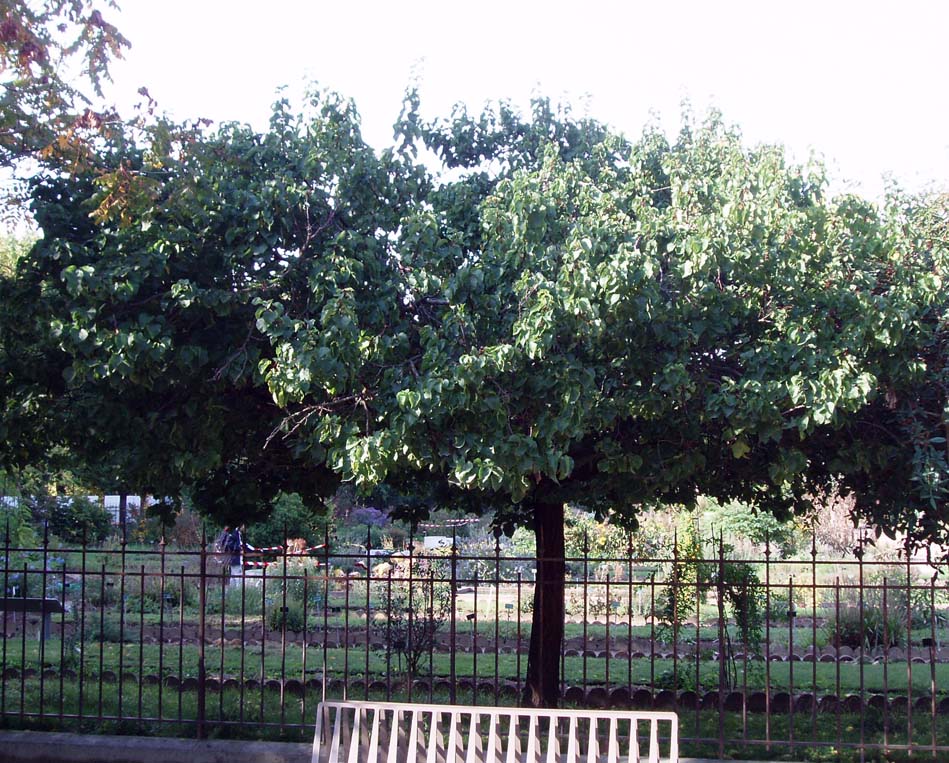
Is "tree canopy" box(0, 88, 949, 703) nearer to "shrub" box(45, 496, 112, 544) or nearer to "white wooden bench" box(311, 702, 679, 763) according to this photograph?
"white wooden bench" box(311, 702, 679, 763)

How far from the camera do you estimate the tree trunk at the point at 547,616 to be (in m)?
8.42

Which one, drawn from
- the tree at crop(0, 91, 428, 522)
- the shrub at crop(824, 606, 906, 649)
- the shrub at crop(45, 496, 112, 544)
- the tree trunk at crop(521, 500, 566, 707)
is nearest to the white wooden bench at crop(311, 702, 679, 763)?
the tree at crop(0, 91, 428, 522)

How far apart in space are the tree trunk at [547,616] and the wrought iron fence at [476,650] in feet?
0.85

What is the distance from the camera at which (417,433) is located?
19.1 ft

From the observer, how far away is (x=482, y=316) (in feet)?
20.2

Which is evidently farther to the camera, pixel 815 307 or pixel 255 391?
pixel 255 391

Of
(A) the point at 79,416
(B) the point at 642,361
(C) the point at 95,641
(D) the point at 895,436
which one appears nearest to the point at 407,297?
(B) the point at 642,361

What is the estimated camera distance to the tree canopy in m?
5.66

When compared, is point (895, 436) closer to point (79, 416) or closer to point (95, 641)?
point (79, 416)

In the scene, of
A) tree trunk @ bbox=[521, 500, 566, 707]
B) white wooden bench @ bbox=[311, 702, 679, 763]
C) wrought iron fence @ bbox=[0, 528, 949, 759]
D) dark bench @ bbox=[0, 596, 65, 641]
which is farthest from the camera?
dark bench @ bbox=[0, 596, 65, 641]

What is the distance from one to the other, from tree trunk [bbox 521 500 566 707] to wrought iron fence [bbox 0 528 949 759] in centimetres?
26

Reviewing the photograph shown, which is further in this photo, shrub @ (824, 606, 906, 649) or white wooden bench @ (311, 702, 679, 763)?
shrub @ (824, 606, 906, 649)

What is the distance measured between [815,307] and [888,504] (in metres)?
2.27

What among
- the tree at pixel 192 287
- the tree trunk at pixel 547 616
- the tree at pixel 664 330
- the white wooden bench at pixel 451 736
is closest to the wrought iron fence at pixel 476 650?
the tree trunk at pixel 547 616
